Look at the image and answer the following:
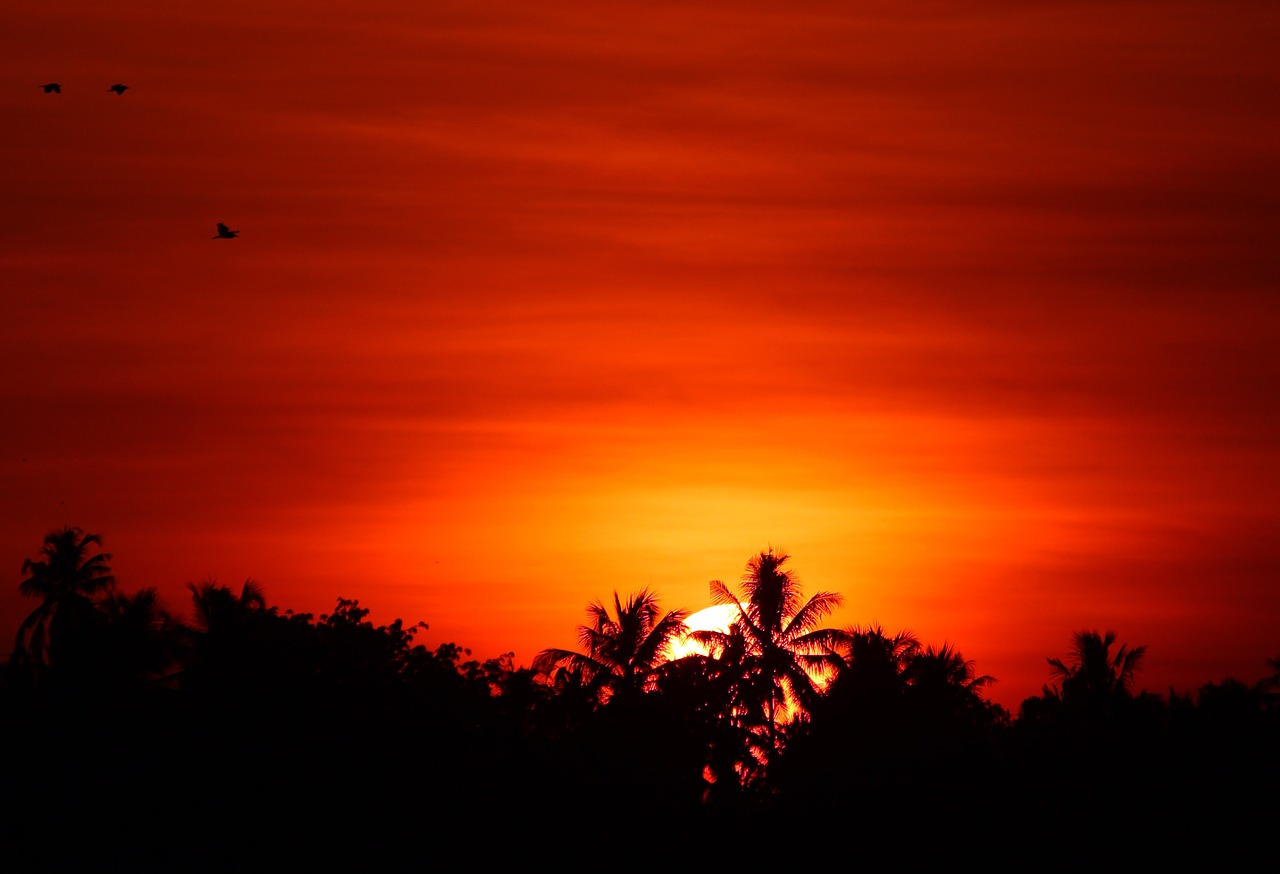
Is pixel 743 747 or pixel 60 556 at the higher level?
pixel 60 556

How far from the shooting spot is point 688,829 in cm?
3253

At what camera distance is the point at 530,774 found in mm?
32594

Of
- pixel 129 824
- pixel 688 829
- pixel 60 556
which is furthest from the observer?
pixel 60 556

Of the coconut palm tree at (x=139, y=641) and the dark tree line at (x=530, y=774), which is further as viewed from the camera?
the coconut palm tree at (x=139, y=641)

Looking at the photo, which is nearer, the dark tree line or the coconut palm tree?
the dark tree line

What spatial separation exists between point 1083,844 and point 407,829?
1239 cm

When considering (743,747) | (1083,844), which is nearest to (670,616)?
(743,747)

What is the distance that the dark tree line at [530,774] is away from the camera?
1150 inches

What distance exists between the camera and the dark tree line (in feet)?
95.9

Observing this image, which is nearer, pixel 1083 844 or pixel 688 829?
pixel 1083 844

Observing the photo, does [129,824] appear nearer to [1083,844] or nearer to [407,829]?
[407,829]

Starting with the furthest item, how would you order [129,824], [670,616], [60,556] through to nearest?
1. [60,556]
2. [670,616]
3. [129,824]

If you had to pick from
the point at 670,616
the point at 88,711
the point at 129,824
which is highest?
the point at 670,616

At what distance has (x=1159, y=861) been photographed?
2958 centimetres
